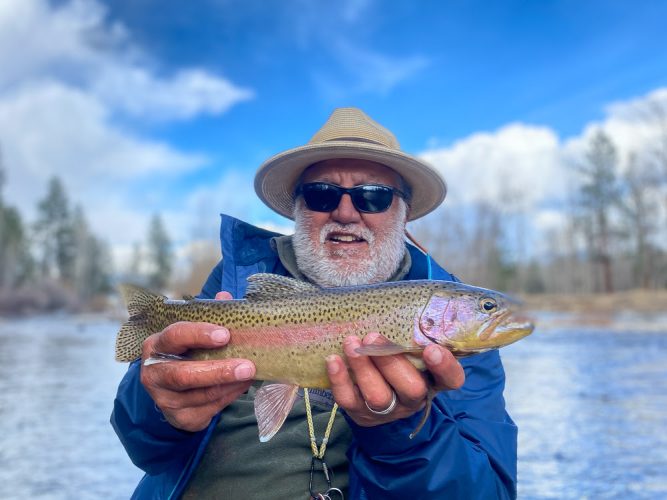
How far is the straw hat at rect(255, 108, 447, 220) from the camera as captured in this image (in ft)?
12.0

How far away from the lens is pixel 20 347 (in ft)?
62.7

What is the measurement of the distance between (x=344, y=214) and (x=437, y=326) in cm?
136

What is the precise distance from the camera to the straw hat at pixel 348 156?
365 centimetres

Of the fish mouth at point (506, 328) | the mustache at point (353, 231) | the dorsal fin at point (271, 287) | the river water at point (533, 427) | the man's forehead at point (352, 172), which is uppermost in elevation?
the man's forehead at point (352, 172)

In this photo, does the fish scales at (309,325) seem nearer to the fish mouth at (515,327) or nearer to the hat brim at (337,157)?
the fish mouth at (515,327)

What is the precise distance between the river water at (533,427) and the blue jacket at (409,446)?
286cm

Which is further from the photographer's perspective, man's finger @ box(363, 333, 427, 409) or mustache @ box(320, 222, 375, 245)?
mustache @ box(320, 222, 375, 245)

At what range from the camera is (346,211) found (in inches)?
144

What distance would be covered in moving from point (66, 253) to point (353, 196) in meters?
84.3

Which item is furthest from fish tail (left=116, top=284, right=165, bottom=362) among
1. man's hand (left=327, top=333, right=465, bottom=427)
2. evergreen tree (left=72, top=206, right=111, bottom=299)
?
evergreen tree (left=72, top=206, right=111, bottom=299)

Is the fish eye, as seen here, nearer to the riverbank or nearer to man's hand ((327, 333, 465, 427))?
man's hand ((327, 333, 465, 427))

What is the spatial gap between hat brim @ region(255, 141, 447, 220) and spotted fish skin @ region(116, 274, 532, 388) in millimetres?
1167

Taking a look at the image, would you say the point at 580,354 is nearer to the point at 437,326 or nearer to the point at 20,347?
the point at 437,326

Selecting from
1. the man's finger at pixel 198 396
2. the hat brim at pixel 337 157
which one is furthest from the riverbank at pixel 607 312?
the man's finger at pixel 198 396
